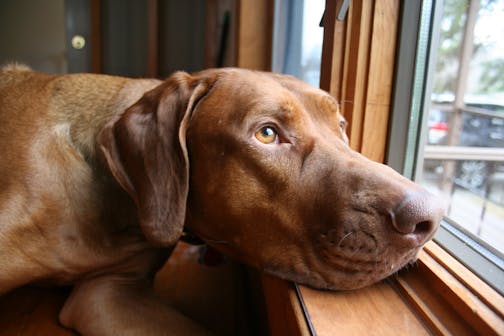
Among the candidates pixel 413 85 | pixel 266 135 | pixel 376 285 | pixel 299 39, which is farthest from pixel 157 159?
pixel 299 39

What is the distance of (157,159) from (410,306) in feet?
2.31

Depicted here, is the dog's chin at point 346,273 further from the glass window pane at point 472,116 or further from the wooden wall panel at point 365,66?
the wooden wall panel at point 365,66

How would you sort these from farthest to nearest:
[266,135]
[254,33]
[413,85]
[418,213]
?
1. [254,33]
2. [413,85]
3. [266,135]
4. [418,213]

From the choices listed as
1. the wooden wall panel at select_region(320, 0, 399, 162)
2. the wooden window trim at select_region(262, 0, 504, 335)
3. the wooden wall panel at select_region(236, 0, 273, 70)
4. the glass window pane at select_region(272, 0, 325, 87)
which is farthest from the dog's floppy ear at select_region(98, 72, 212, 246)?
the wooden wall panel at select_region(236, 0, 273, 70)

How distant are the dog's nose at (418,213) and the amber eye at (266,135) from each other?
362 millimetres

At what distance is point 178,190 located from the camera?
1209 mm

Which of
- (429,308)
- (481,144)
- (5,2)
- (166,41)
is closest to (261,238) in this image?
(429,308)

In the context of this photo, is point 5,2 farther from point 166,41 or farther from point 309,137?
point 309,137

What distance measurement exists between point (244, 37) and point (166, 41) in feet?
10.1

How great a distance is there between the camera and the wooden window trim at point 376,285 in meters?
0.88

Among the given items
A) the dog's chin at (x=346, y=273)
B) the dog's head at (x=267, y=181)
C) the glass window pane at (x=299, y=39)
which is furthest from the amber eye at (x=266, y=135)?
the glass window pane at (x=299, y=39)

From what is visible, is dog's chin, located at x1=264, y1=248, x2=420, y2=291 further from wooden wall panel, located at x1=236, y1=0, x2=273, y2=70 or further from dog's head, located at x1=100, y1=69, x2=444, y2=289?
wooden wall panel, located at x1=236, y1=0, x2=273, y2=70

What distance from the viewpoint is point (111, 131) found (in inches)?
50.4

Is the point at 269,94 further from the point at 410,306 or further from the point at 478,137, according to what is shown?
the point at 478,137
